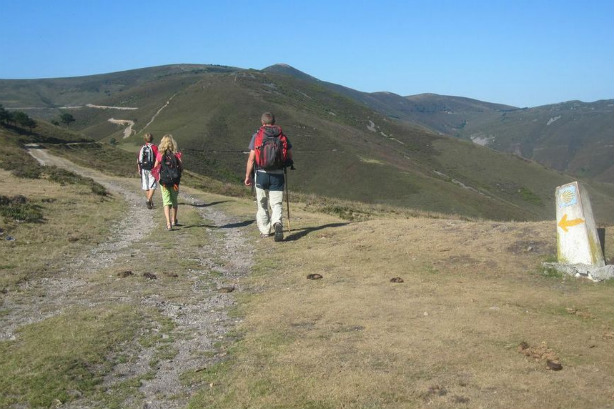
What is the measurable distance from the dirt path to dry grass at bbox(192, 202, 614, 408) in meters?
0.43

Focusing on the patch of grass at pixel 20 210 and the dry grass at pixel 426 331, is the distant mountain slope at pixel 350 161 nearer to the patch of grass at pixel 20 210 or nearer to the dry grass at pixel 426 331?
the patch of grass at pixel 20 210

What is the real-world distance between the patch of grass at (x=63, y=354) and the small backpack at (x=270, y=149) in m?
5.39

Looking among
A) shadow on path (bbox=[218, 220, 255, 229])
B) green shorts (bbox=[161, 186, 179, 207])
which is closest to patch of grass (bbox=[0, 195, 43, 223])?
green shorts (bbox=[161, 186, 179, 207])

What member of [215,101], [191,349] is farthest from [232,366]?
[215,101]

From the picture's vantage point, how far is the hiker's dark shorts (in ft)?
43.1

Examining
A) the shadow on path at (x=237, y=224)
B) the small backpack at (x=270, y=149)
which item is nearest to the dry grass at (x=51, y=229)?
the shadow on path at (x=237, y=224)

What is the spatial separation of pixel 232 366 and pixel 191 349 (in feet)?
3.00

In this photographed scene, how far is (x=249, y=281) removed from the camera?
1040cm

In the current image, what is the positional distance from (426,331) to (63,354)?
4394 mm

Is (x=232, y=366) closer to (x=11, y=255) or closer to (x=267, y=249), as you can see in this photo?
(x=267, y=249)

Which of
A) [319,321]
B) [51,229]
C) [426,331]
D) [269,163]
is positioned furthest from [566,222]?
[51,229]

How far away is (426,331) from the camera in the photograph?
6887 millimetres

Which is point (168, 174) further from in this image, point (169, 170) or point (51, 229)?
point (51, 229)

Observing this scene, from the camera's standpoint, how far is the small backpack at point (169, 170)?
1608 cm
